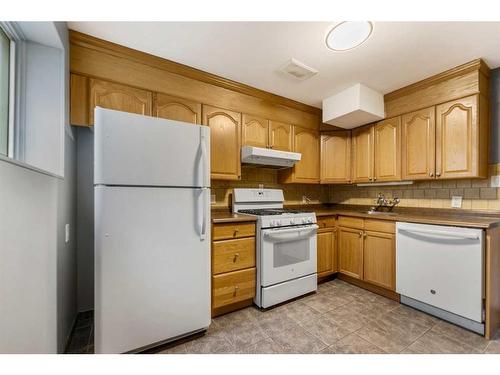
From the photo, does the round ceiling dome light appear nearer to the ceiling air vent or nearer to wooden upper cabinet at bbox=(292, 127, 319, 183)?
the ceiling air vent

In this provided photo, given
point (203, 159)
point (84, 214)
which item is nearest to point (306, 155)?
point (203, 159)

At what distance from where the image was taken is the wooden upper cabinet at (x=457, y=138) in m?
1.95

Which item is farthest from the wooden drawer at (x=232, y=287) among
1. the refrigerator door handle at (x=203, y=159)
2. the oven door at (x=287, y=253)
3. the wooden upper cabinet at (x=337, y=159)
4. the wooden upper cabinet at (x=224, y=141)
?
the wooden upper cabinet at (x=337, y=159)

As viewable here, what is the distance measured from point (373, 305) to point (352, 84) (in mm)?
2251

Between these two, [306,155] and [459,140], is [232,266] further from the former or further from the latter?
[459,140]

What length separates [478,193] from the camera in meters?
2.12

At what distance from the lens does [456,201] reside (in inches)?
88.2

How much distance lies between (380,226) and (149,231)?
7.14 feet

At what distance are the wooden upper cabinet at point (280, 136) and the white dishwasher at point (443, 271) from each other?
1.45 meters

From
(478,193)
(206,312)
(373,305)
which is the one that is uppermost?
(478,193)

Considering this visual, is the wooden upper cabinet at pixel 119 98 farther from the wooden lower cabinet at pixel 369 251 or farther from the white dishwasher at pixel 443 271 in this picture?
the white dishwasher at pixel 443 271
